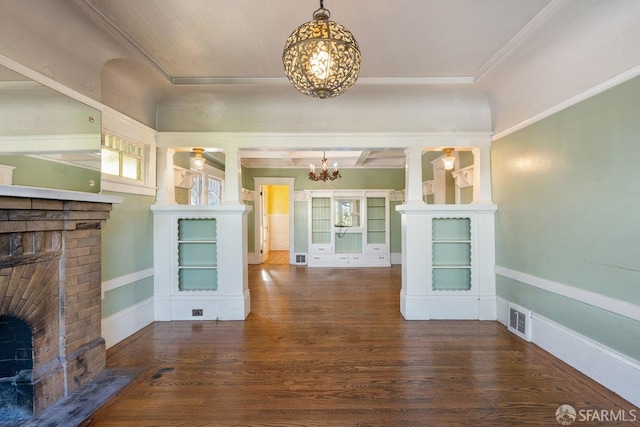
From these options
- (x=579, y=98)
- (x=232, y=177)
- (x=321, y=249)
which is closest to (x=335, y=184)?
(x=321, y=249)

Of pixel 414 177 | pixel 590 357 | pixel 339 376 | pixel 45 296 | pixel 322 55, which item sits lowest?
pixel 339 376

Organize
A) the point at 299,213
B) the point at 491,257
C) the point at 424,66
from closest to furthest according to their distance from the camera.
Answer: the point at 424,66, the point at 491,257, the point at 299,213

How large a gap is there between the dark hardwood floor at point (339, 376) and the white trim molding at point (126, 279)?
1.84ft

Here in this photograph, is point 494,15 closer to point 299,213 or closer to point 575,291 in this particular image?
point 575,291

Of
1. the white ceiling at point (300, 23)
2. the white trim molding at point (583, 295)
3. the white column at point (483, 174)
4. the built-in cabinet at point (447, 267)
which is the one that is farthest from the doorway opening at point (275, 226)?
the white trim molding at point (583, 295)

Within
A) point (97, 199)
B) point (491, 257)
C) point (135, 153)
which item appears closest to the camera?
point (97, 199)

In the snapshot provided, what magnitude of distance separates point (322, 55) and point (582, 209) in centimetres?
234

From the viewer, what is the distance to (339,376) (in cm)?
214

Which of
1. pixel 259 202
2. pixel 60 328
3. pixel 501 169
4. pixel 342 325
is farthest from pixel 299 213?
pixel 60 328

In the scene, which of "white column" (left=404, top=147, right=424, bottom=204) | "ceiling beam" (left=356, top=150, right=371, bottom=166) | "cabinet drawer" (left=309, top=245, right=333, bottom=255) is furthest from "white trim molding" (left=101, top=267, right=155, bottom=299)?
"ceiling beam" (left=356, top=150, right=371, bottom=166)

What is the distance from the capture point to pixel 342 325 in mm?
3111

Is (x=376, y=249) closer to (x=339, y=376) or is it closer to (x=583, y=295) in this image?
(x=583, y=295)

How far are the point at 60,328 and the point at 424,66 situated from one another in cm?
367

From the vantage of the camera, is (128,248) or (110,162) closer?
(110,162)
